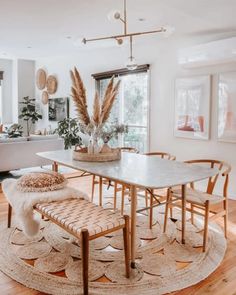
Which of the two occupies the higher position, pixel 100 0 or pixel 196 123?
pixel 100 0

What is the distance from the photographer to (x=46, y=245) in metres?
2.85

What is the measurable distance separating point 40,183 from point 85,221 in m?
0.83

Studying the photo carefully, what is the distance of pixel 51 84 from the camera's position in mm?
8406

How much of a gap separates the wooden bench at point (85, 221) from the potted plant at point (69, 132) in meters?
4.55

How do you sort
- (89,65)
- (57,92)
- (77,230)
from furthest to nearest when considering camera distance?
1. (57,92)
2. (89,65)
3. (77,230)

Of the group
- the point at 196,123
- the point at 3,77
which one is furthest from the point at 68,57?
the point at 196,123

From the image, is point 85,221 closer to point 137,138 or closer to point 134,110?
point 137,138

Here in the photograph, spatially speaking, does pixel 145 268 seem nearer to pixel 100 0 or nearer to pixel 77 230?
pixel 77 230

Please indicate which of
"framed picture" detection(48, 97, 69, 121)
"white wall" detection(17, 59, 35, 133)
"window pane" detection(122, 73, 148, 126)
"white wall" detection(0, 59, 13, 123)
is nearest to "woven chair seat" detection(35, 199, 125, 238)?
"window pane" detection(122, 73, 148, 126)

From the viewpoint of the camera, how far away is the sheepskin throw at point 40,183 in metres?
2.83

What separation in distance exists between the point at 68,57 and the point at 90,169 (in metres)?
5.67

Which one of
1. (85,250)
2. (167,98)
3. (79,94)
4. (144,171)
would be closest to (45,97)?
(167,98)

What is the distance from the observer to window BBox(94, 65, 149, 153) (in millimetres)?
5871

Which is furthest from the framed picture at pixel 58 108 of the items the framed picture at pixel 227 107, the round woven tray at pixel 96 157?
the round woven tray at pixel 96 157
